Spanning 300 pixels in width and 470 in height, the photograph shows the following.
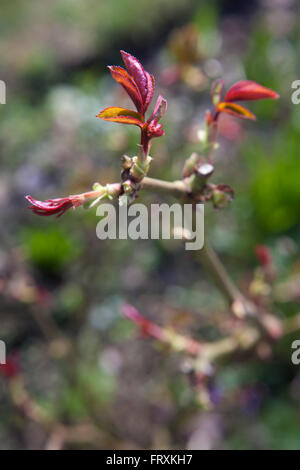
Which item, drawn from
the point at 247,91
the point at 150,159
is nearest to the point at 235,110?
→ the point at 247,91

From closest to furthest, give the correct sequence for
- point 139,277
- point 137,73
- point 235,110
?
1. point 137,73
2. point 235,110
3. point 139,277

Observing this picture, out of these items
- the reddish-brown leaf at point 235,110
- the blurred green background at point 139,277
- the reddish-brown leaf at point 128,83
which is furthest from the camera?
the blurred green background at point 139,277

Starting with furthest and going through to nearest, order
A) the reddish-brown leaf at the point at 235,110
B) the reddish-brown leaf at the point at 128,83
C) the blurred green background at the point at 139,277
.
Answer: the blurred green background at the point at 139,277 → the reddish-brown leaf at the point at 235,110 → the reddish-brown leaf at the point at 128,83

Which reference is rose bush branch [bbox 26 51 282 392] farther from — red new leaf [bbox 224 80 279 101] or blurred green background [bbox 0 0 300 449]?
blurred green background [bbox 0 0 300 449]

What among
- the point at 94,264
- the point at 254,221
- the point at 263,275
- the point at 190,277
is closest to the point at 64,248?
the point at 94,264

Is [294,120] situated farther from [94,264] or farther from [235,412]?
[235,412]

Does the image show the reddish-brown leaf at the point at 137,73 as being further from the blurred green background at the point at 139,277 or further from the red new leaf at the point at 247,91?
the blurred green background at the point at 139,277

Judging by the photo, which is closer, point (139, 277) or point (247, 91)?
point (247, 91)

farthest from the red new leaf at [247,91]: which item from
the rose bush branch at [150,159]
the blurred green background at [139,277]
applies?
the blurred green background at [139,277]

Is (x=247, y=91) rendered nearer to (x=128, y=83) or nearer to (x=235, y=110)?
(x=235, y=110)
